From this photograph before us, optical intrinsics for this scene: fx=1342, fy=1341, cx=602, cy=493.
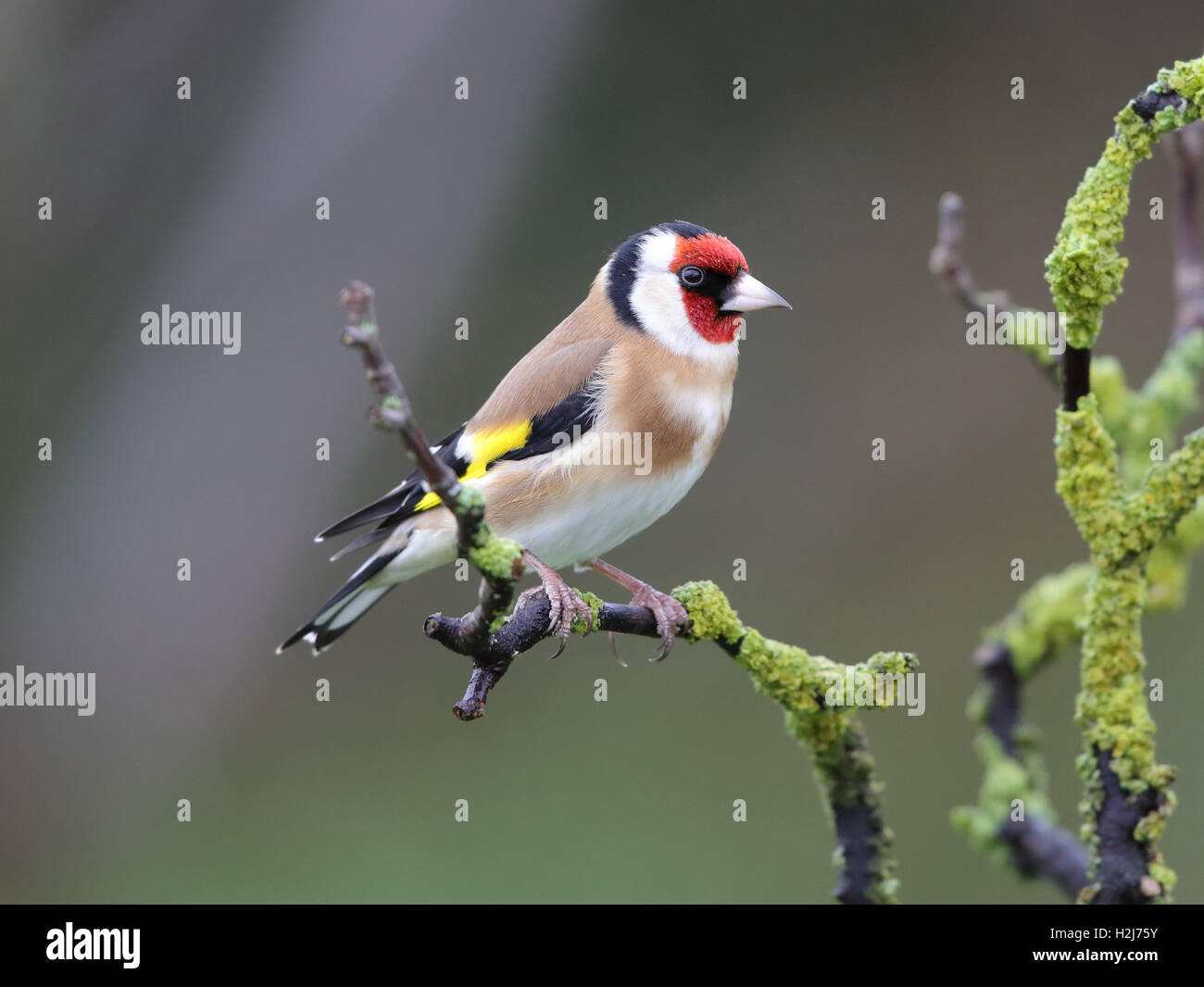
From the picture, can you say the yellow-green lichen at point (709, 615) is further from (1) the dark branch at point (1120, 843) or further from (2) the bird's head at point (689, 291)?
(2) the bird's head at point (689, 291)

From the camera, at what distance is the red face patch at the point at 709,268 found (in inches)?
108

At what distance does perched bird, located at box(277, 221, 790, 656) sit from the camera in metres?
2.61

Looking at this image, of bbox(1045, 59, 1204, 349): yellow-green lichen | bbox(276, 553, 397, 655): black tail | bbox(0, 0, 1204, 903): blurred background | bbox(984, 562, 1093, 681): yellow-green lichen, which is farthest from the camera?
bbox(0, 0, 1204, 903): blurred background

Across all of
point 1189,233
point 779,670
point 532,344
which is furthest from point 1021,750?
point 532,344

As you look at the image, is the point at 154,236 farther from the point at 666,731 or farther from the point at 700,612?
the point at 700,612

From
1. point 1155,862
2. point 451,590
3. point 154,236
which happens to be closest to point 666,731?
point 451,590

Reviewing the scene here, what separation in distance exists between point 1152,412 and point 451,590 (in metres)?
3.55

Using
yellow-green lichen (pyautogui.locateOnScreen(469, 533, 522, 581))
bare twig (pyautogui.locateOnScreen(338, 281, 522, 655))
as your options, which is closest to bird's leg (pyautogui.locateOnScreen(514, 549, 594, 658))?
bare twig (pyautogui.locateOnScreen(338, 281, 522, 655))

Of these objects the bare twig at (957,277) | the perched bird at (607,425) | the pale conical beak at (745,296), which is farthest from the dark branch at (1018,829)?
the pale conical beak at (745,296)

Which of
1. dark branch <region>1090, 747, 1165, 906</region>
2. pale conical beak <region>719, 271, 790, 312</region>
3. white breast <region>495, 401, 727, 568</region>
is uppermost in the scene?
pale conical beak <region>719, 271, 790, 312</region>

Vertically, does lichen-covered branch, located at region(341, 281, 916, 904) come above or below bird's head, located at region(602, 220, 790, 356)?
below

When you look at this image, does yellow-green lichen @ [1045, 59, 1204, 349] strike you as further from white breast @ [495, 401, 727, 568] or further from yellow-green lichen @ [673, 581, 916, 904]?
white breast @ [495, 401, 727, 568]

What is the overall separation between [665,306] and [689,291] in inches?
2.4

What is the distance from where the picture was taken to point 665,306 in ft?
9.22
